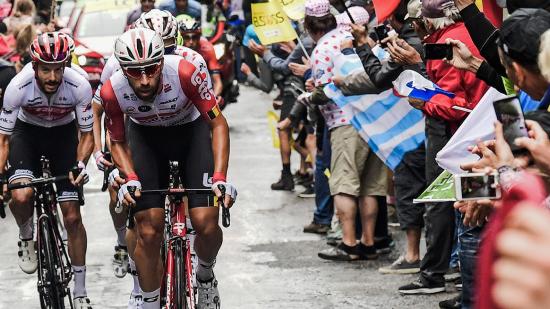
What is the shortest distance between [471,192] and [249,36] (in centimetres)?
1365

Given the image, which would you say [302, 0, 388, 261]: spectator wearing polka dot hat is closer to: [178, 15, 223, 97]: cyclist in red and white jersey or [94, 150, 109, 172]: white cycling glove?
[94, 150, 109, 172]: white cycling glove

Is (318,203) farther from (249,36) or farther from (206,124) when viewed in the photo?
(249,36)

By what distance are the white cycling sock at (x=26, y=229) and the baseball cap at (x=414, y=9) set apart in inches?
134

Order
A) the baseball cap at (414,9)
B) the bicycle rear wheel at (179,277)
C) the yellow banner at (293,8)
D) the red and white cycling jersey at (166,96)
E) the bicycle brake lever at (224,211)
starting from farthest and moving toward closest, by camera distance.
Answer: the yellow banner at (293,8) → the baseball cap at (414,9) → the red and white cycling jersey at (166,96) → the bicycle rear wheel at (179,277) → the bicycle brake lever at (224,211)

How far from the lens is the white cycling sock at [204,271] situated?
7289 millimetres

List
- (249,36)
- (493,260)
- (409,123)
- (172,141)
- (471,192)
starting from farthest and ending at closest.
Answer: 1. (249,36)
2. (409,123)
3. (172,141)
4. (471,192)
5. (493,260)

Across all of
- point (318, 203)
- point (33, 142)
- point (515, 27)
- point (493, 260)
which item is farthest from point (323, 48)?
point (493, 260)

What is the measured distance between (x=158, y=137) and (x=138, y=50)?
2.73 feet

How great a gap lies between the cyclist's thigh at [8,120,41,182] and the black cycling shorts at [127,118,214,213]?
1637 mm

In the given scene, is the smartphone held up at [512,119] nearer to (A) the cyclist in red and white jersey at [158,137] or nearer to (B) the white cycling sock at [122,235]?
(A) the cyclist in red and white jersey at [158,137]

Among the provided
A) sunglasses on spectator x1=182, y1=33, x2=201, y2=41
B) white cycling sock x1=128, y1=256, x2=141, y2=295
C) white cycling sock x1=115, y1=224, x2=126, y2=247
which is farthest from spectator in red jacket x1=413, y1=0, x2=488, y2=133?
sunglasses on spectator x1=182, y1=33, x2=201, y2=41

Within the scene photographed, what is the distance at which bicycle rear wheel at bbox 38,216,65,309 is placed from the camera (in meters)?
8.05

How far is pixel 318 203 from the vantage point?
11906mm

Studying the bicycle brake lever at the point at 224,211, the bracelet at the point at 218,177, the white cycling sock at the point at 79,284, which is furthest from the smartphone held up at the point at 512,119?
the white cycling sock at the point at 79,284
